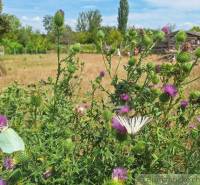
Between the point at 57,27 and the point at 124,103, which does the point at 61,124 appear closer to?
the point at 124,103

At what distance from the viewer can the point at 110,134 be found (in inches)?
85.8

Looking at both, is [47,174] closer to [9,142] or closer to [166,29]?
[9,142]

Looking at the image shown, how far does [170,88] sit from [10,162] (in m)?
0.80

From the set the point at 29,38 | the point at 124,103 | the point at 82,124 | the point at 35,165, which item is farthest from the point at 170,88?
the point at 29,38

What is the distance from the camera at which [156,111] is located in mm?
2479

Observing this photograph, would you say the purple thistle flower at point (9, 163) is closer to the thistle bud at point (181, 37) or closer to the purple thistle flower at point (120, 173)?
the purple thistle flower at point (120, 173)

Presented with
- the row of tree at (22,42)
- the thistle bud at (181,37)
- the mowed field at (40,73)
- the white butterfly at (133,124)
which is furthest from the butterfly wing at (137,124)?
the row of tree at (22,42)

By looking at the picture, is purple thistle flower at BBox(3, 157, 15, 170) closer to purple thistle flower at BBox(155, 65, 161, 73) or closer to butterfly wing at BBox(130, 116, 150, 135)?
butterfly wing at BBox(130, 116, 150, 135)

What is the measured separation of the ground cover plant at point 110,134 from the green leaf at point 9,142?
0.36 meters

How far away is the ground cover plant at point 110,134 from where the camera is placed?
1.94m

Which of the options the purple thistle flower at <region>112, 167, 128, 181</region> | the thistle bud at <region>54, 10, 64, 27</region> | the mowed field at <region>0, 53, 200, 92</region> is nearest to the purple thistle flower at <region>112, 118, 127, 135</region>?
the purple thistle flower at <region>112, 167, 128, 181</region>

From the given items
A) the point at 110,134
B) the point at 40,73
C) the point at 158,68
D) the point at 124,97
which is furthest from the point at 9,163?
the point at 40,73

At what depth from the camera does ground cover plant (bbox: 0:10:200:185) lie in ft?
6.35

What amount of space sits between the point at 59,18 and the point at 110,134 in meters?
0.79
